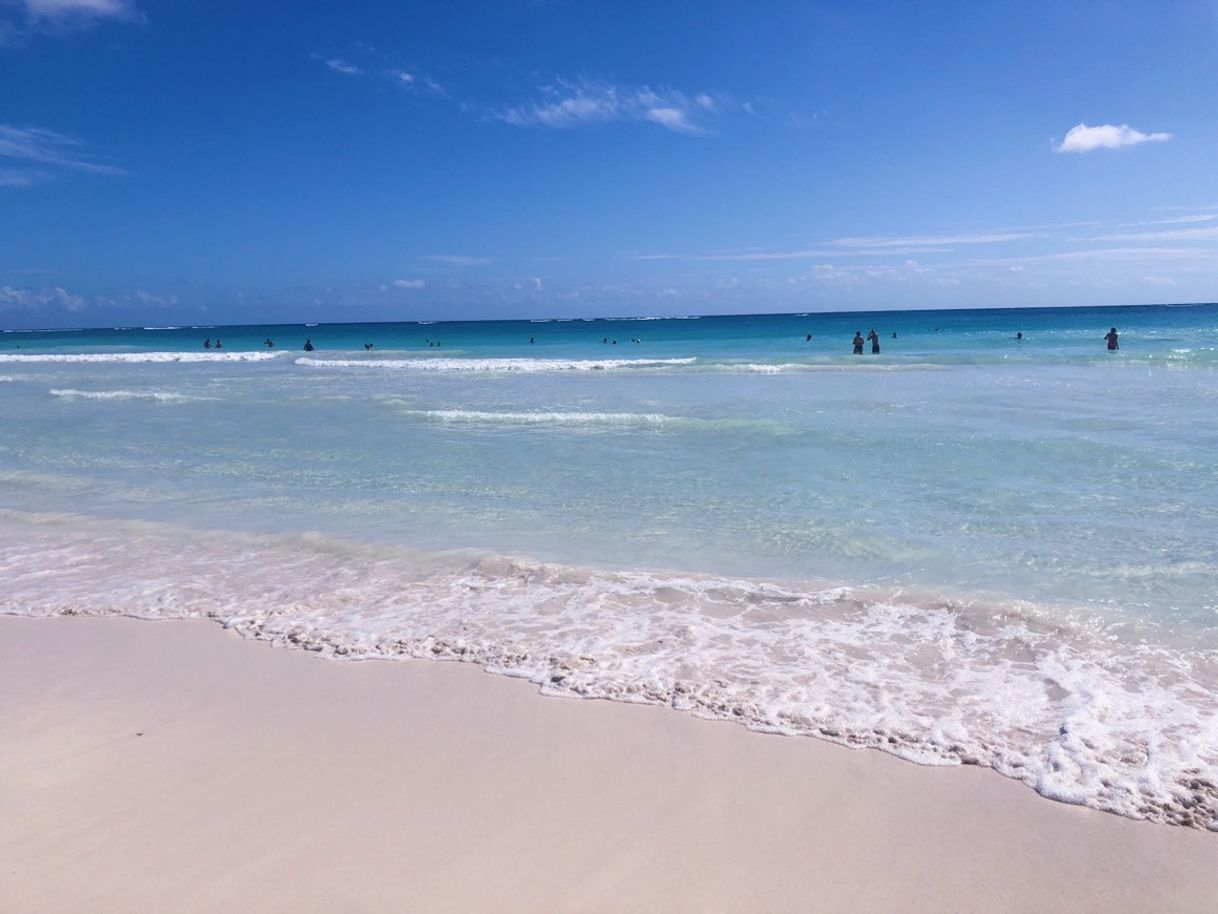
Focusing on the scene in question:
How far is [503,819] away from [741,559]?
4303 millimetres

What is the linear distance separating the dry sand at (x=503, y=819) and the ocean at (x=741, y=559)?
14.5 inches

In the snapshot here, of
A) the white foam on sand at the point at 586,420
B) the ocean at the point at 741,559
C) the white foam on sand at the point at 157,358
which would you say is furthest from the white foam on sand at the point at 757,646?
the white foam on sand at the point at 157,358

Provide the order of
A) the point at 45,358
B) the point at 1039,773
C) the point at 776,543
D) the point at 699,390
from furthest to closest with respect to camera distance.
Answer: the point at 45,358 < the point at 699,390 < the point at 776,543 < the point at 1039,773

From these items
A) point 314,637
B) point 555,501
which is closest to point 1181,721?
point 314,637

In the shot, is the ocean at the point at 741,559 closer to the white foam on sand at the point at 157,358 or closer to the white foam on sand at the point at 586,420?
the white foam on sand at the point at 586,420

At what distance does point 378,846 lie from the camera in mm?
3455

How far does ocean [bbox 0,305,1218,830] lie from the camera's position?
4.66 m

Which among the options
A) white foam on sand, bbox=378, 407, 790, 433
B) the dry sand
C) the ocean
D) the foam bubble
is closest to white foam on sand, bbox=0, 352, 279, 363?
the foam bubble

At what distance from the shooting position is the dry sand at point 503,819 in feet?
10.4

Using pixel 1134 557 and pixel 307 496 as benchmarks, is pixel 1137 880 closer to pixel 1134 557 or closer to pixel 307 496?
pixel 1134 557

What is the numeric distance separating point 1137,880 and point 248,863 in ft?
11.8

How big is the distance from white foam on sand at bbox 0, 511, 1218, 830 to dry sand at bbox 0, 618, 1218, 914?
0.28 meters

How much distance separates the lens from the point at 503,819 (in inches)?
143

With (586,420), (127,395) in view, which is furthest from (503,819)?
(127,395)
